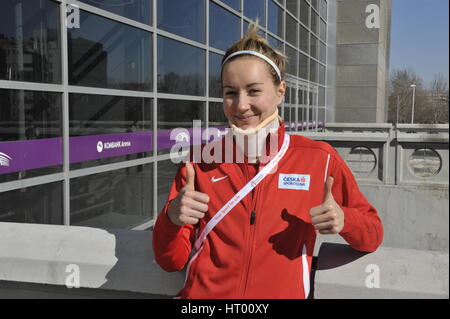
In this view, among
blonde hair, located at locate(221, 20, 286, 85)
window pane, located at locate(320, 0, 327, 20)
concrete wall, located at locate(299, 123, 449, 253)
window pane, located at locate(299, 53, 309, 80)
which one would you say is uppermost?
window pane, located at locate(320, 0, 327, 20)

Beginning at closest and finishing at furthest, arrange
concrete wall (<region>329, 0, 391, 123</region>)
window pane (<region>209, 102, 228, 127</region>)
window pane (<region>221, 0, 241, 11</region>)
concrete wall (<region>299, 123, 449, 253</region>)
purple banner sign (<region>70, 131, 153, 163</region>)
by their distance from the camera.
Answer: purple banner sign (<region>70, 131, 153, 163</region>) < window pane (<region>209, 102, 228, 127</region>) < window pane (<region>221, 0, 241, 11</region>) < concrete wall (<region>299, 123, 449, 253</region>) < concrete wall (<region>329, 0, 391, 123</region>)

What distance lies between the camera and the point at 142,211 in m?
7.71

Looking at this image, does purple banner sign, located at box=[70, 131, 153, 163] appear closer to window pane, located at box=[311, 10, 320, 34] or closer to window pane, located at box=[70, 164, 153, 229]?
window pane, located at box=[70, 164, 153, 229]

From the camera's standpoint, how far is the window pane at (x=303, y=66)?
1899 cm

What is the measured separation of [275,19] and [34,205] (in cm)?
1151

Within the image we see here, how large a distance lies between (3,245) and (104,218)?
177 inches

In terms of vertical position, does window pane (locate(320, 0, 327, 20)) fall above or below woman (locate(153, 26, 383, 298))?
above

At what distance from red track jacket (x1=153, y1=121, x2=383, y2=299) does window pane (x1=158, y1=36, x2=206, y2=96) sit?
21.2 ft

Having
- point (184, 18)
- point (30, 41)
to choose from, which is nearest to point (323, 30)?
point (184, 18)

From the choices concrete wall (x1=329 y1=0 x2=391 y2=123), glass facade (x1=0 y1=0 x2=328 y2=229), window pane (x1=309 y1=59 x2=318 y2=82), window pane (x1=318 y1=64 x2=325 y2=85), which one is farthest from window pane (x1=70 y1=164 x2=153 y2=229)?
concrete wall (x1=329 y1=0 x2=391 y2=123)

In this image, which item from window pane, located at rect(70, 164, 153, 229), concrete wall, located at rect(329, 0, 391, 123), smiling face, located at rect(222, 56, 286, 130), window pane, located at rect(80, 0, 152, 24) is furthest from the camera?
concrete wall, located at rect(329, 0, 391, 123)

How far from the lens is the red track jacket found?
166cm
